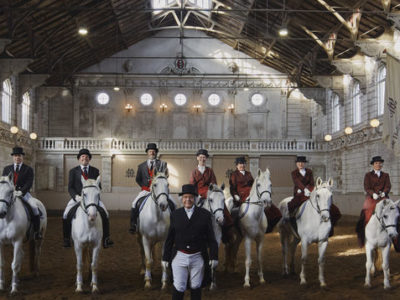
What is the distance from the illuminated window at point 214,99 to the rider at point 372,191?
2639 cm

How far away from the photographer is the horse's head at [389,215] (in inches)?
339

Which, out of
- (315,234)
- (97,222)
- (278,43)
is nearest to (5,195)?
(97,222)

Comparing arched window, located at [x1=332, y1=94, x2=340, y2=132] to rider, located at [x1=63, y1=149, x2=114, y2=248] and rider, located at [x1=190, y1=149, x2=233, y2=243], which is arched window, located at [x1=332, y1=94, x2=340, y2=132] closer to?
rider, located at [x1=190, y1=149, x2=233, y2=243]

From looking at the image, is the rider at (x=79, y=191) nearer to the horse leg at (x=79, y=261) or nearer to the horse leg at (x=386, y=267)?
the horse leg at (x=79, y=261)

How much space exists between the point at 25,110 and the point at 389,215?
26.7m

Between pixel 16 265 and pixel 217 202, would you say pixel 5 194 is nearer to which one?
pixel 16 265

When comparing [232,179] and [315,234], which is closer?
[315,234]

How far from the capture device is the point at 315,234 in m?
9.12

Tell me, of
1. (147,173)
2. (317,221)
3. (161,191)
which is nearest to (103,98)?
(147,173)

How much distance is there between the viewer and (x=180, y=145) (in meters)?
33.2

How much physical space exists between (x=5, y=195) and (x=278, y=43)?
81.1 feet

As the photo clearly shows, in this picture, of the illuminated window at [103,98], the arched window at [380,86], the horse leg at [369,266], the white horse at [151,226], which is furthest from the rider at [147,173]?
the illuminated window at [103,98]

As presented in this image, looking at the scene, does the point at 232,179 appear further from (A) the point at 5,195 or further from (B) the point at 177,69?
(B) the point at 177,69

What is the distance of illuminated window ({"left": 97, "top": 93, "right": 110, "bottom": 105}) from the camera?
35981 millimetres
